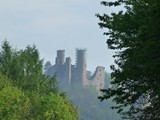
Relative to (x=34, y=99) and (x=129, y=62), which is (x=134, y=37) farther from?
(x=34, y=99)

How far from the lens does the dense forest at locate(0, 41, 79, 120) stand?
2002 inches

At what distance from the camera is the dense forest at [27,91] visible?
167 feet

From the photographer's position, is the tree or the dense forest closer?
A: the tree

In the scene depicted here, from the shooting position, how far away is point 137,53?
75.4 feet

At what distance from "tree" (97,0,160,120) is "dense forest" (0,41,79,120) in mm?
22458

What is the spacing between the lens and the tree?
2099 centimetres

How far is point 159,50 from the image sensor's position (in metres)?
21.2

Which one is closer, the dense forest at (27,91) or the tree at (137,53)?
the tree at (137,53)

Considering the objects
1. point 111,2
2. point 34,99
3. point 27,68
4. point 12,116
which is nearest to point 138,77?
point 111,2

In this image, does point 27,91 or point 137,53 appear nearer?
point 137,53

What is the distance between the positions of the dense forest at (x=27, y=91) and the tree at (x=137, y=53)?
22458mm

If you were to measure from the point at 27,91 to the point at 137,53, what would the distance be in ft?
138

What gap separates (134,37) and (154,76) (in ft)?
9.53

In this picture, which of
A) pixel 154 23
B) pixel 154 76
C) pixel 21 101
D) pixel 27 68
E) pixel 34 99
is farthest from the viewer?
pixel 27 68
